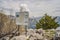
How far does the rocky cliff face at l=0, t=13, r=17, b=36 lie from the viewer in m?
3.40

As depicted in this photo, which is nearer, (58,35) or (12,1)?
(58,35)

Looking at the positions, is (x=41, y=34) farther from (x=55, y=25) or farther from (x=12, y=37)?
(x=12, y=37)

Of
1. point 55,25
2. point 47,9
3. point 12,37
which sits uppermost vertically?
point 47,9

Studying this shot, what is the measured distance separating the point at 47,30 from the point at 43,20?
0.21 m

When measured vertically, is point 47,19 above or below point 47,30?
above

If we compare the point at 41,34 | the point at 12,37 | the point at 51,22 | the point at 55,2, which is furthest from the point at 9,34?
the point at 55,2

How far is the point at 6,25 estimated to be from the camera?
342 cm

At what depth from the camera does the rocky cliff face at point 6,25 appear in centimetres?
340

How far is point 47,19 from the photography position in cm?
341

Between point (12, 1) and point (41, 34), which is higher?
point (12, 1)

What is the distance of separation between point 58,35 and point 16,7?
991 millimetres

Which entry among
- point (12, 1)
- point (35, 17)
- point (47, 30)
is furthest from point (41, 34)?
point (12, 1)

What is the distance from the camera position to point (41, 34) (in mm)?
3371

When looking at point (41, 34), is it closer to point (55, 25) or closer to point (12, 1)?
point (55, 25)
